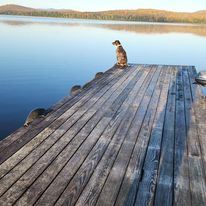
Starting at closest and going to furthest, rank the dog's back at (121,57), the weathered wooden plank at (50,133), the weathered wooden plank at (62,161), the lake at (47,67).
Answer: the weathered wooden plank at (62,161) < the weathered wooden plank at (50,133) < the lake at (47,67) < the dog's back at (121,57)

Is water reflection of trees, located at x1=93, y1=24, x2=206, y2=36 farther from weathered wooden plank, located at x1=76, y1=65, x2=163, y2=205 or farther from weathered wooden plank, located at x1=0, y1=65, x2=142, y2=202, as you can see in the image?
weathered wooden plank, located at x1=0, y1=65, x2=142, y2=202

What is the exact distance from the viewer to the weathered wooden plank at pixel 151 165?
3330mm

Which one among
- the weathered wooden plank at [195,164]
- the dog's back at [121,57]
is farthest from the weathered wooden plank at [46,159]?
the dog's back at [121,57]

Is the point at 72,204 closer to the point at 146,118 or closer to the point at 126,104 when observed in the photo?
the point at 146,118

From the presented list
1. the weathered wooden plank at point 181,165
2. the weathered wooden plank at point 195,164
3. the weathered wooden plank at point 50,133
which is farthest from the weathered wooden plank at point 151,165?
the weathered wooden plank at point 50,133

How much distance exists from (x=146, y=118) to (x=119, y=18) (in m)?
143

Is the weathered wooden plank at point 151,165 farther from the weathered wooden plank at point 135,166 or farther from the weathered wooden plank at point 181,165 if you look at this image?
the weathered wooden plank at point 181,165

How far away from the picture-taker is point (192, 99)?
296 inches

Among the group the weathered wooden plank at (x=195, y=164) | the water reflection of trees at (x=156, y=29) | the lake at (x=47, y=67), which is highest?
the weathered wooden plank at (x=195, y=164)

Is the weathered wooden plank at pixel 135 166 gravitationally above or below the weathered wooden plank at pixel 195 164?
above

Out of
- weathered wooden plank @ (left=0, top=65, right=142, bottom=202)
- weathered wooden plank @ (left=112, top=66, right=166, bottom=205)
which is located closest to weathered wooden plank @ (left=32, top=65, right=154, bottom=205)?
weathered wooden plank @ (left=0, top=65, right=142, bottom=202)

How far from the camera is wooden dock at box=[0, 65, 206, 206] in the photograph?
3332 mm

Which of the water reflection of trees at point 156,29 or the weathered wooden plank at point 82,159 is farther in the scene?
the water reflection of trees at point 156,29

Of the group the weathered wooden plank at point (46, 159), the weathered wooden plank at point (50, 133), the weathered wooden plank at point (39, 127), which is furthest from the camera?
the weathered wooden plank at point (39, 127)
